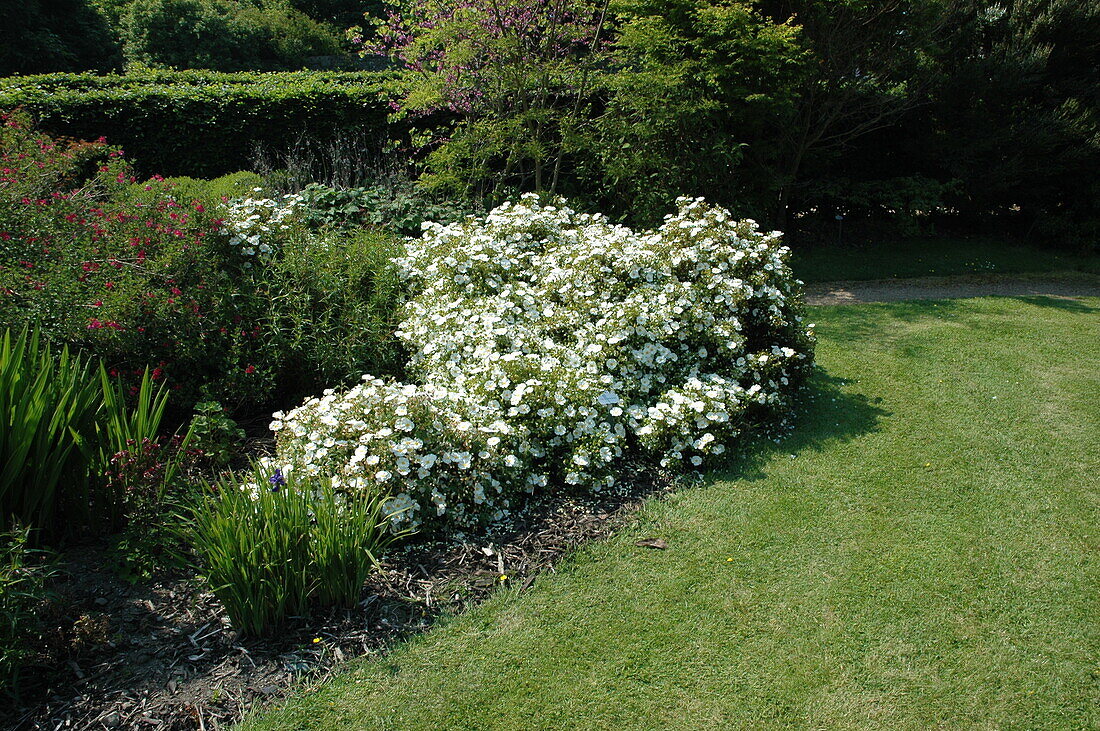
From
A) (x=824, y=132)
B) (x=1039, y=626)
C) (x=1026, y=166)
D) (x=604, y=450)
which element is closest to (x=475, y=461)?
(x=604, y=450)

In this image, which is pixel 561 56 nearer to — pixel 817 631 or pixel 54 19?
pixel 817 631

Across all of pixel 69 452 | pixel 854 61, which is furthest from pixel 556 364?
pixel 854 61

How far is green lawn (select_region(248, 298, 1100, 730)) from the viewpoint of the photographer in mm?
2709

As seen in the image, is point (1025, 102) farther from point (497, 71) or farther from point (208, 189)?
point (208, 189)

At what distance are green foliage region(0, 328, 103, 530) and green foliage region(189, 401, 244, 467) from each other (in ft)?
1.73

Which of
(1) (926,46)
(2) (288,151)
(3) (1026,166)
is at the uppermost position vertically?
(1) (926,46)

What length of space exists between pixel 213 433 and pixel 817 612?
3237mm

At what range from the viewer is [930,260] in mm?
9898

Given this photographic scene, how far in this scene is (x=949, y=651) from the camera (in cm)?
298

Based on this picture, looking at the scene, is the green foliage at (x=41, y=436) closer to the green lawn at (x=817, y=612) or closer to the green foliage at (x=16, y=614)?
the green foliage at (x=16, y=614)

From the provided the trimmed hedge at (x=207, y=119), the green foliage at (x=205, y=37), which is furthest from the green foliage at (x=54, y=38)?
the trimmed hedge at (x=207, y=119)

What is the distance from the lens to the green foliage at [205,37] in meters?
25.3

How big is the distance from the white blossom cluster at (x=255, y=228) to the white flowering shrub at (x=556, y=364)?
0.93 metres

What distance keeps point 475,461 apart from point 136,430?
62.4 inches
